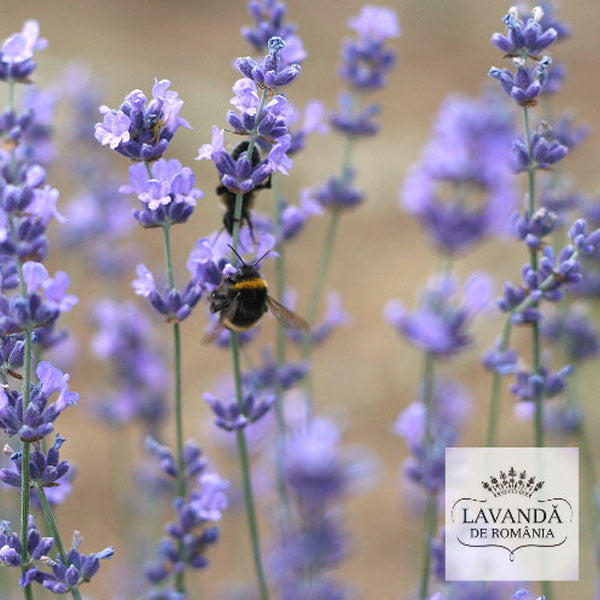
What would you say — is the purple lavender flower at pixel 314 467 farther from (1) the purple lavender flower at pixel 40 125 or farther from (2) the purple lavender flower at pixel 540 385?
(1) the purple lavender flower at pixel 40 125

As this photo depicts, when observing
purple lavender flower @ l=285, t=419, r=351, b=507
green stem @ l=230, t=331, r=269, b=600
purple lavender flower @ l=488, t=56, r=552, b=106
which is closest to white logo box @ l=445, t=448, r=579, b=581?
green stem @ l=230, t=331, r=269, b=600

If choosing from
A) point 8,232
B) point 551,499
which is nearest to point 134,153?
point 8,232

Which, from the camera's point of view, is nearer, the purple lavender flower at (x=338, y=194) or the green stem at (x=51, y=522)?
the green stem at (x=51, y=522)

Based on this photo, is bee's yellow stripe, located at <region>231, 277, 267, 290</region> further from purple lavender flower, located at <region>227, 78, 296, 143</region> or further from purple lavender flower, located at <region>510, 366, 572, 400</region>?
purple lavender flower, located at <region>510, 366, 572, 400</region>

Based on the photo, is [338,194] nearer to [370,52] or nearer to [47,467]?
[370,52]

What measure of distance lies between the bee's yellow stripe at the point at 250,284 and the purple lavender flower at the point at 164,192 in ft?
0.67

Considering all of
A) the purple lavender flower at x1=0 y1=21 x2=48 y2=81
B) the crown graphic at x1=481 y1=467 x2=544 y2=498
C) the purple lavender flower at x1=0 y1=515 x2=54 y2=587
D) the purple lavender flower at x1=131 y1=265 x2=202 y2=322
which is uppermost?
the purple lavender flower at x1=0 y1=21 x2=48 y2=81

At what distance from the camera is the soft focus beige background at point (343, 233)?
3.62 m

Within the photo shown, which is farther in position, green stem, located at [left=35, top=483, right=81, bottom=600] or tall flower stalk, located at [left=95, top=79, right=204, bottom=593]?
tall flower stalk, located at [left=95, top=79, right=204, bottom=593]

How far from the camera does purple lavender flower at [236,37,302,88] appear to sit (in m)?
1.19

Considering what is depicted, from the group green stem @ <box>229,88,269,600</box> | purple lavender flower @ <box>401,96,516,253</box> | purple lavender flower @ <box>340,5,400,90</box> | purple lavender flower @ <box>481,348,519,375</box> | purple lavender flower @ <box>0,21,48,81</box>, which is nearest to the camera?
green stem @ <box>229,88,269,600</box>

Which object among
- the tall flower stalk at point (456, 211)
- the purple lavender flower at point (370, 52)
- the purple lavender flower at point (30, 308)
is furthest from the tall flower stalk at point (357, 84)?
the purple lavender flower at point (30, 308)

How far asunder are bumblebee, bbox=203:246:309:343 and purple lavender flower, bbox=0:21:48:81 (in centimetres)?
44

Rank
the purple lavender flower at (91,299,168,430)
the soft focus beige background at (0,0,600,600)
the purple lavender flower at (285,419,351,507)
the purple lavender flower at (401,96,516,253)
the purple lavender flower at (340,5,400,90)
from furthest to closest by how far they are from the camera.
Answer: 1. the soft focus beige background at (0,0,600,600)
2. the purple lavender flower at (91,299,168,430)
3. the purple lavender flower at (401,96,516,253)
4. the purple lavender flower at (285,419,351,507)
5. the purple lavender flower at (340,5,400,90)
